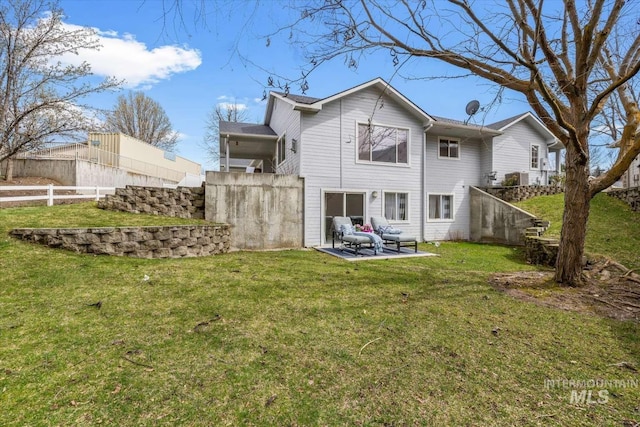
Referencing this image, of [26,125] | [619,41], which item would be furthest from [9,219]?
[619,41]

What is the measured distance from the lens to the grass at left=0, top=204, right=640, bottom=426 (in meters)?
2.19

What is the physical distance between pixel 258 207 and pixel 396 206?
5885mm

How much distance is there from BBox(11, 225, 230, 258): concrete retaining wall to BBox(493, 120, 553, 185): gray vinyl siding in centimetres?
1401

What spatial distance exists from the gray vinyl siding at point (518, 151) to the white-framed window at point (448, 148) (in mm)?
2177

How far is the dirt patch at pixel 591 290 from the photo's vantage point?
4523 millimetres

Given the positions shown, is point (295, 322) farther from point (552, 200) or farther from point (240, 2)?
point (552, 200)

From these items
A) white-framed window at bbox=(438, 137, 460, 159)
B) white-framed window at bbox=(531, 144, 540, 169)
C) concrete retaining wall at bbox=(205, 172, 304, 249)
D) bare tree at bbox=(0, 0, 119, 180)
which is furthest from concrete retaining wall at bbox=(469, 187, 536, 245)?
bare tree at bbox=(0, 0, 119, 180)

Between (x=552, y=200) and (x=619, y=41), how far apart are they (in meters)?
8.63

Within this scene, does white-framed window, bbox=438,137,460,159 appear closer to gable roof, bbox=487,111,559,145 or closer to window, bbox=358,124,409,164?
window, bbox=358,124,409,164

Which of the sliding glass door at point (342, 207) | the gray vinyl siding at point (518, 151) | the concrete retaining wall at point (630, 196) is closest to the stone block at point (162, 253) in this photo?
the sliding glass door at point (342, 207)

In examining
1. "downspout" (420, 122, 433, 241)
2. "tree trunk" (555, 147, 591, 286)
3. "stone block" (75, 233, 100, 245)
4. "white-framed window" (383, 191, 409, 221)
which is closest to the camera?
"tree trunk" (555, 147, 591, 286)

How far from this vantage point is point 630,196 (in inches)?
464

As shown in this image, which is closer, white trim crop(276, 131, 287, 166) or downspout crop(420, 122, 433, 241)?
downspout crop(420, 122, 433, 241)

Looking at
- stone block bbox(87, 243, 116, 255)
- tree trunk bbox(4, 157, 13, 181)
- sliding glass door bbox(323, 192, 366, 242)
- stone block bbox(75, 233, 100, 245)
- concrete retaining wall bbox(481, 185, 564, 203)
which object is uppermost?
tree trunk bbox(4, 157, 13, 181)
